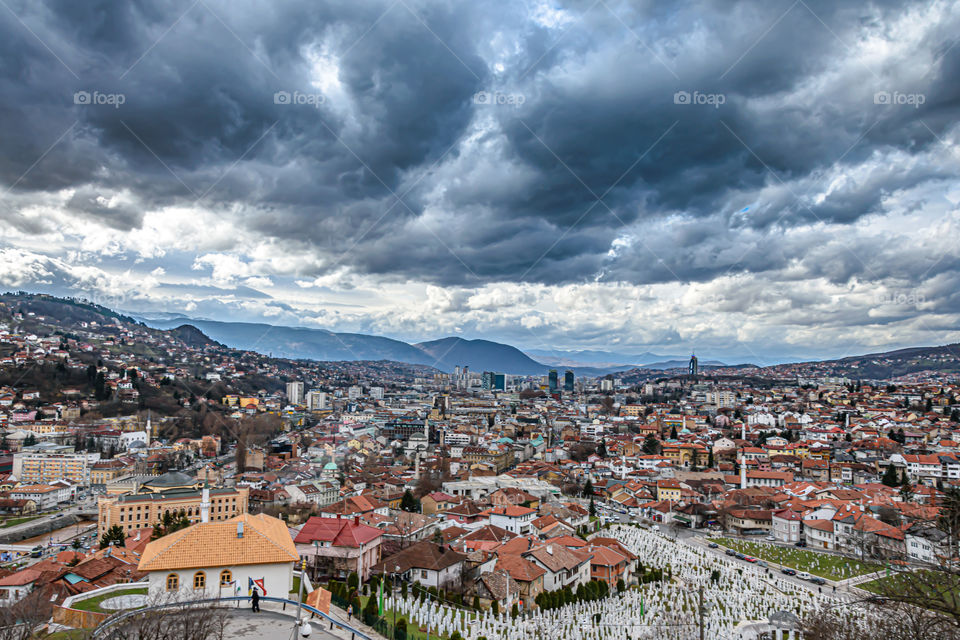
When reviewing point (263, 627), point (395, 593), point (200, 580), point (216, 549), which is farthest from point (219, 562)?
point (395, 593)

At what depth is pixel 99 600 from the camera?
38.4 feet

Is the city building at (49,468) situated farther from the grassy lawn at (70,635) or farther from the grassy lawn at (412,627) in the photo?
the grassy lawn at (70,635)

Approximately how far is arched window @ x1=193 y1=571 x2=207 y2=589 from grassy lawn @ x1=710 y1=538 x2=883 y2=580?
76.8 ft

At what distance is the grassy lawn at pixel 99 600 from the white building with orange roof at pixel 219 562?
80 cm

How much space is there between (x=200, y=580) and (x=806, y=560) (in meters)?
26.3

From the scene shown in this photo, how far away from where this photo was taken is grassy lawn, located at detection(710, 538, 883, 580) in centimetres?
2516

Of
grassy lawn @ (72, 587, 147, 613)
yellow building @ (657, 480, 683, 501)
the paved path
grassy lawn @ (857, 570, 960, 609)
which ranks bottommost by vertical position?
yellow building @ (657, 480, 683, 501)

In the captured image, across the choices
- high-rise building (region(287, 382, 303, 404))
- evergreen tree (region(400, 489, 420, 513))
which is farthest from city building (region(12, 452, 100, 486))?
high-rise building (region(287, 382, 303, 404))

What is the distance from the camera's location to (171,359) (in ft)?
346

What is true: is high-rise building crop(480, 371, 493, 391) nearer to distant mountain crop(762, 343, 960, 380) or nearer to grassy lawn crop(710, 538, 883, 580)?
distant mountain crop(762, 343, 960, 380)

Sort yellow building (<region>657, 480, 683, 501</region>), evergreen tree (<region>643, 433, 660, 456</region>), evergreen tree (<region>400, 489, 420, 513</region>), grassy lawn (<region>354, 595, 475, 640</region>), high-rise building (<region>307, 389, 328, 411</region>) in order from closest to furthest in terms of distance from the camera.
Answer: grassy lawn (<region>354, 595, 475, 640</region>) → evergreen tree (<region>400, 489, 420, 513</region>) → yellow building (<region>657, 480, 683, 501</region>) → evergreen tree (<region>643, 433, 660, 456</region>) → high-rise building (<region>307, 389, 328, 411</region>)

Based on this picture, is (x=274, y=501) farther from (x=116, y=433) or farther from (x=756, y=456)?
(x=756, y=456)

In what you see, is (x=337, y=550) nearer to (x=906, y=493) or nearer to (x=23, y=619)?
(x=23, y=619)

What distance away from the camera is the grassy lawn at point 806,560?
2516cm
